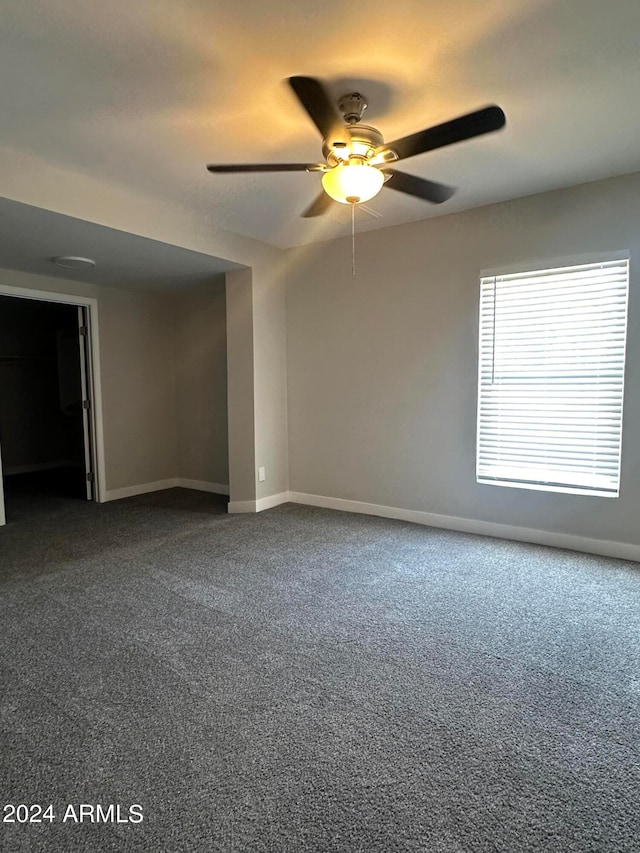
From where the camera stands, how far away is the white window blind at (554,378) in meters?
3.34

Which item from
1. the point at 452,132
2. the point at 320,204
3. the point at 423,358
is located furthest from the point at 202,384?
the point at 452,132

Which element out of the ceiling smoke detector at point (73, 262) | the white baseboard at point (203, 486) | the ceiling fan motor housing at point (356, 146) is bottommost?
the white baseboard at point (203, 486)

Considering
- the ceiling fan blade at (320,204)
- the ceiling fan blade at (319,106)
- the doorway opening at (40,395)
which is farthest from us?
the doorway opening at (40,395)

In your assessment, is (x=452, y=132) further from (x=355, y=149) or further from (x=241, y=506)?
(x=241, y=506)

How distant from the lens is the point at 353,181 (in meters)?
2.27

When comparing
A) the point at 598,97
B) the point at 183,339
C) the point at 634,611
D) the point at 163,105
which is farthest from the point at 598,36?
the point at 183,339

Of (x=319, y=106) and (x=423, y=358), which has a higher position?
(x=319, y=106)

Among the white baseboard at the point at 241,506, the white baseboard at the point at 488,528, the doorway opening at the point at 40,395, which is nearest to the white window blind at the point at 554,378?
the white baseboard at the point at 488,528

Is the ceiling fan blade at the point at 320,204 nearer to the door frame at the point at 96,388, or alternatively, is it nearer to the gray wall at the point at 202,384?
the gray wall at the point at 202,384

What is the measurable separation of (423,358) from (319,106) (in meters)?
2.44

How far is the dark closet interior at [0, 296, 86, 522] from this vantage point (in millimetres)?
7051

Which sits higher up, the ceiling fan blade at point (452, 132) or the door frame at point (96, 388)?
the ceiling fan blade at point (452, 132)

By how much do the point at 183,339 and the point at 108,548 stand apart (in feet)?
9.71

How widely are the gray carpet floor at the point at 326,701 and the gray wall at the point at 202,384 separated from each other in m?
2.37
